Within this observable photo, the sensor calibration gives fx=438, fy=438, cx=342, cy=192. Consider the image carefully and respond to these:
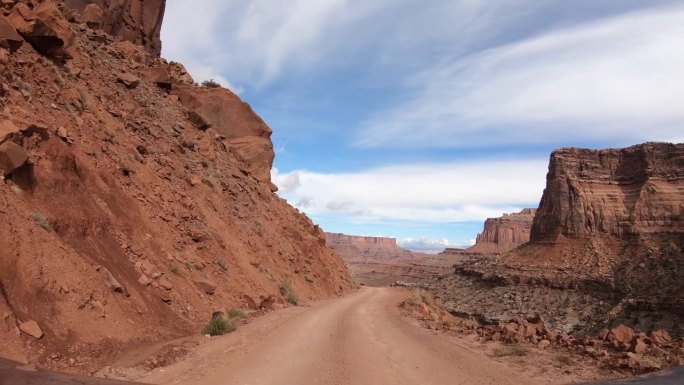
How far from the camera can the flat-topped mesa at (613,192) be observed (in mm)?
74375

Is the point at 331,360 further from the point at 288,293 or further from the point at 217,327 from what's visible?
the point at 288,293

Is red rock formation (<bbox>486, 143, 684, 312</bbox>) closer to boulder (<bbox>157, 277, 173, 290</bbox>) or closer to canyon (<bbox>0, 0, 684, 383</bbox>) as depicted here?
canyon (<bbox>0, 0, 684, 383</bbox>)

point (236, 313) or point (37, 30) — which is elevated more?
point (37, 30)

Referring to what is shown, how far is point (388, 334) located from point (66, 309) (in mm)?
8907

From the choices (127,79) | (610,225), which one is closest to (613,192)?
(610,225)

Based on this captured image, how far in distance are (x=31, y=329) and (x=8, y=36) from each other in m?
10.8

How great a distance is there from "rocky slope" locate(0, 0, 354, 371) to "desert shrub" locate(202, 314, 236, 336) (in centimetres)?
52

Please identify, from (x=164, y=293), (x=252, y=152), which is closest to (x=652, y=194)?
(x=252, y=152)

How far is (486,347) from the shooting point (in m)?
11.6

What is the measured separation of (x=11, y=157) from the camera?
10.0 meters

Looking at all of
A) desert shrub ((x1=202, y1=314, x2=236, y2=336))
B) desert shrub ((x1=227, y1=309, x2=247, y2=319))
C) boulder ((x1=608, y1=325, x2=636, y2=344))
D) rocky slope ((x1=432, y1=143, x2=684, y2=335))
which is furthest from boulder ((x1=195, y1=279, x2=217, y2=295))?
rocky slope ((x1=432, y1=143, x2=684, y2=335))

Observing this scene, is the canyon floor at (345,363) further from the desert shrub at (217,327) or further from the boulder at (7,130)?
the boulder at (7,130)

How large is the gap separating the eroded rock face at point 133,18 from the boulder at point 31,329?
2591 cm

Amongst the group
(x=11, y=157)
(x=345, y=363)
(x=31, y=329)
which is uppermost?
(x=11, y=157)
